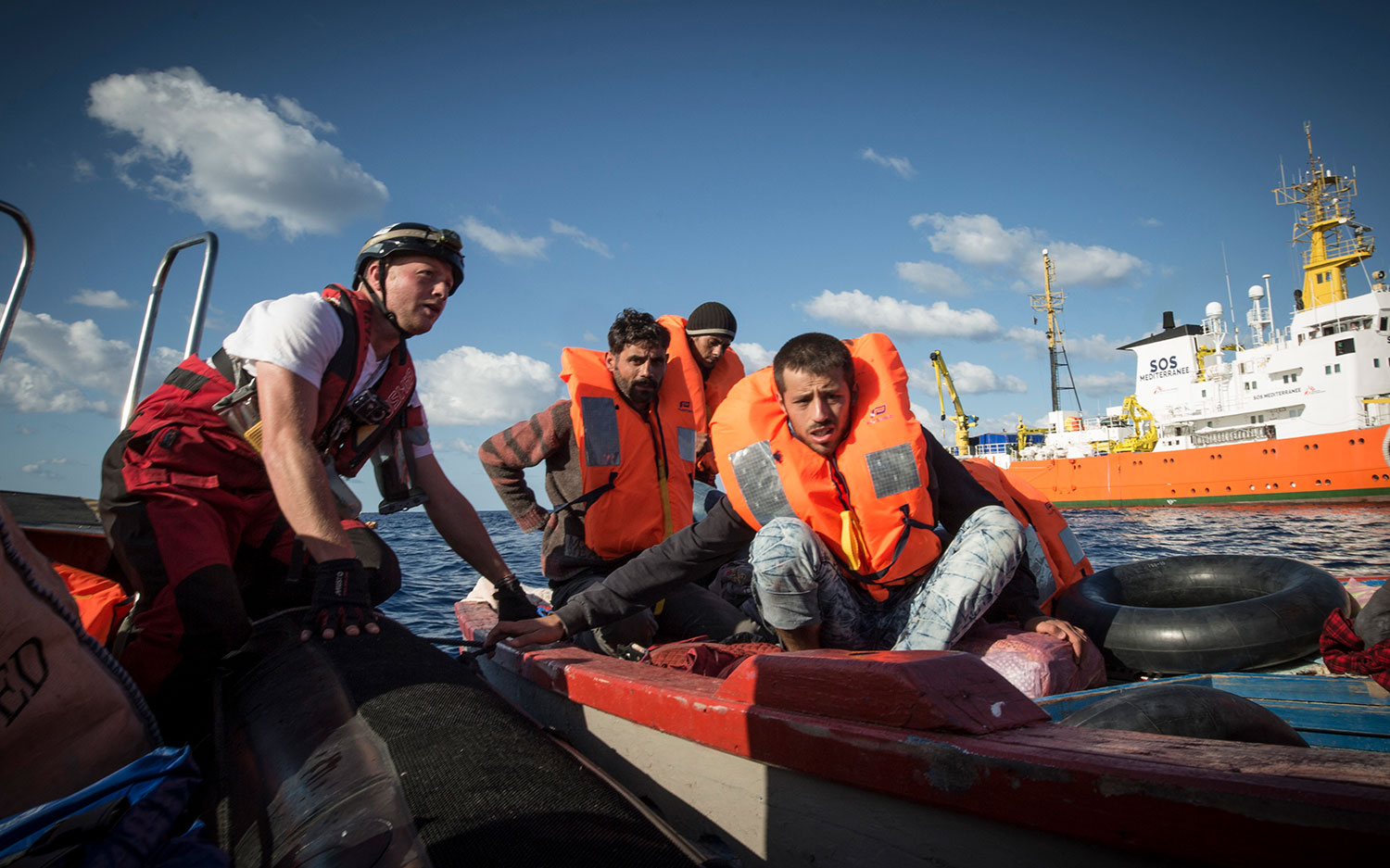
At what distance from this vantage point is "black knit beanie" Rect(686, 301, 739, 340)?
4930 mm

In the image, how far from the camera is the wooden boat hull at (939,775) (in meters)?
0.89

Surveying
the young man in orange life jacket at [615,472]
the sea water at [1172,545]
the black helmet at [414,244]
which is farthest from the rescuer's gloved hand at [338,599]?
the sea water at [1172,545]

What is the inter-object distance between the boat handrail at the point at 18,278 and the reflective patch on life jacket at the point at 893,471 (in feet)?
10.9

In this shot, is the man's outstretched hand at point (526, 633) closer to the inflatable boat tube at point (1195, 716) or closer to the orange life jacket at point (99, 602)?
the orange life jacket at point (99, 602)

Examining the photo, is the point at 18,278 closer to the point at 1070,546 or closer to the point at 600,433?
the point at 600,433

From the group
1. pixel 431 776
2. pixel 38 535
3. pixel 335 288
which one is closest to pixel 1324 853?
pixel 431 776

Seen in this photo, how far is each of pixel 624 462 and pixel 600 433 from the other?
0.69ft

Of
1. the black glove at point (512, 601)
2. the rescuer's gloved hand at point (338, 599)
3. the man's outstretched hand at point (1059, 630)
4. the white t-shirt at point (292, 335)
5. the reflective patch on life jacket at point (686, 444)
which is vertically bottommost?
the man's outstretched hand at point (1059, 630)

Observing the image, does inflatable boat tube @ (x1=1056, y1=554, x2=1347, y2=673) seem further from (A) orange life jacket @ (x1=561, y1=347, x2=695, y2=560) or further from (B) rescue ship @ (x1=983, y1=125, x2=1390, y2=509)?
(B) rescue ship @ (x1=983, y1=125, x2=1390, y2=509)

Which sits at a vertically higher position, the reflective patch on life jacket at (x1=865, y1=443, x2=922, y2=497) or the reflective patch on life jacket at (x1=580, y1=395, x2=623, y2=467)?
the reflective patch on life jacket at (x1=580, y1=395, x2=623, y2=467)

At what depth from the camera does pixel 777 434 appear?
8.84ft

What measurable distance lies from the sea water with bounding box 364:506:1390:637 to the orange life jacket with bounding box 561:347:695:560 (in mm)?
2554

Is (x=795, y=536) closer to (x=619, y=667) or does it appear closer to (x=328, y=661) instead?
(x=619, y=667)

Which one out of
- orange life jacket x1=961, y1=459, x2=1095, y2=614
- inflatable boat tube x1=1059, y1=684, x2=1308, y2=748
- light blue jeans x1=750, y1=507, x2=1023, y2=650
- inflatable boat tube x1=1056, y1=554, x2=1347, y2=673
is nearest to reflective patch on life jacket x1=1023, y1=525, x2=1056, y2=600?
inflatable boat tube x1=1056, y1=554, x2=1347, y2=673
